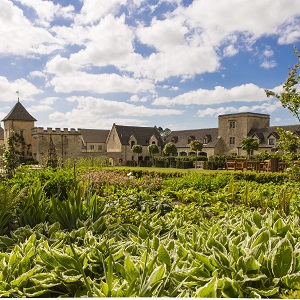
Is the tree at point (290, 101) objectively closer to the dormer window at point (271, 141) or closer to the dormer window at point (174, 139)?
the dormer window at point (271, 141)

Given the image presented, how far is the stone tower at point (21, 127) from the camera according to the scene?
95.7ft

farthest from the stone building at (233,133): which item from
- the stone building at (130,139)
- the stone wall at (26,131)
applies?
the stone wall at (26,131)

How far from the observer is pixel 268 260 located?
229 centimetres

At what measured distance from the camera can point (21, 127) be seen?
34.1m

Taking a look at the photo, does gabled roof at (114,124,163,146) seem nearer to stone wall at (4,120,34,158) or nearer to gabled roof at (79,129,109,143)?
gabled roof at (79,129,109,143)

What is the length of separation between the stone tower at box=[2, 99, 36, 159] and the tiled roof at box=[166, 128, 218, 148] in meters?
18.8

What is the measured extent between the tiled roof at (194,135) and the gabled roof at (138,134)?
2.54m

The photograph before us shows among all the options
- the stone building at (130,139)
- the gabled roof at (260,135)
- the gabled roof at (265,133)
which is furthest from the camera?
the stone building at (130,139)

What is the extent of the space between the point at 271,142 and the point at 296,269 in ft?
117

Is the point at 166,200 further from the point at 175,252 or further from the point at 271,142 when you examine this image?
the point at 271,142

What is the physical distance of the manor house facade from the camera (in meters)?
34.1

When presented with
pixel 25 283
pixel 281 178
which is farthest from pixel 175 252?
pixel 281 178

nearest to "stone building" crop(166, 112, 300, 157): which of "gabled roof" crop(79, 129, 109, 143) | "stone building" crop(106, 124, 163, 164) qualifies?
"stone building" crop(106, 124, 163, 164)

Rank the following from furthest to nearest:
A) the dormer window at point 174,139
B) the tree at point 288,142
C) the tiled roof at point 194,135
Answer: the dormer window at point 174,139 → the tiled roof at point 194,135 → the tree at point 288,142
